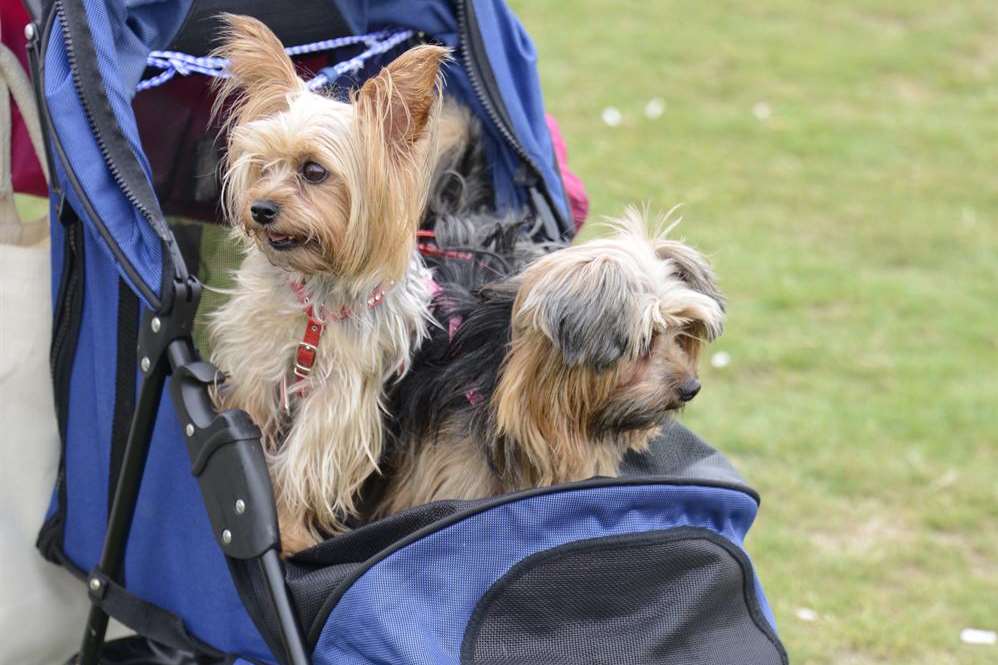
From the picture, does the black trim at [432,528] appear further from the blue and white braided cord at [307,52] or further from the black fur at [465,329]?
the blue and white braided cord at [307,52]

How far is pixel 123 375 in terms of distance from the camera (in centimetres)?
274

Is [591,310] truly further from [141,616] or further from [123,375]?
[141,616]

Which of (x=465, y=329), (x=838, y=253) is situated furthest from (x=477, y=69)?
(x=838, y=253)

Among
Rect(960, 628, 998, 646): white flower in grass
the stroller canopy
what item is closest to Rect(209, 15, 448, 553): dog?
the stroller canopy

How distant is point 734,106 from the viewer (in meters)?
7.81

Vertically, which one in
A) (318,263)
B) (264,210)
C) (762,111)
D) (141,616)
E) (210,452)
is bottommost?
(762,111)

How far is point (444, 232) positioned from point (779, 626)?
5.26ft

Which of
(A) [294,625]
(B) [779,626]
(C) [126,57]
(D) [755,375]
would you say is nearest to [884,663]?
(B) [779,626]

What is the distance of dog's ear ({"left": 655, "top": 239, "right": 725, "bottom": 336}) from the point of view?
9.04 feet

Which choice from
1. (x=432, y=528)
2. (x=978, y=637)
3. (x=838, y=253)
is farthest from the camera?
(x=838, y=253)

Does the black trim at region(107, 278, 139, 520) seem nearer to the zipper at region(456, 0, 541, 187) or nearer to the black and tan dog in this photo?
the black and tan dog

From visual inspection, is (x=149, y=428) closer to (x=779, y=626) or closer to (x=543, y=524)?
(x=543, y=524)

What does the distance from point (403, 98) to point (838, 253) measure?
4.24 meters

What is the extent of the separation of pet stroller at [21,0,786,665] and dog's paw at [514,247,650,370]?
0.26 meters
